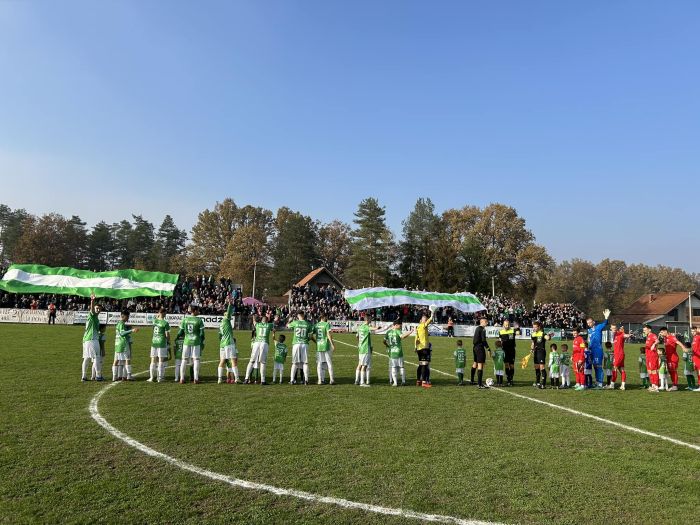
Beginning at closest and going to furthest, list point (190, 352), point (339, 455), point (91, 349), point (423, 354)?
1. point (339, 455)
2. point (91, 349)
3. point (190, 352)
4. point (423, 354)

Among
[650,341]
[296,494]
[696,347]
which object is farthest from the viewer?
[696,347]

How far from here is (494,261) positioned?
7400 cm

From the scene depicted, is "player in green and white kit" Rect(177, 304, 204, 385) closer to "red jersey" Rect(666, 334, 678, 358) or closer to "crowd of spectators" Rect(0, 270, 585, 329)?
"red jersey" Rect(666, 334, 678, 358)

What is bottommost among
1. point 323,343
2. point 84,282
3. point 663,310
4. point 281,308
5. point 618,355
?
point 618,355

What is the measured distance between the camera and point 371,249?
7731 centimetres

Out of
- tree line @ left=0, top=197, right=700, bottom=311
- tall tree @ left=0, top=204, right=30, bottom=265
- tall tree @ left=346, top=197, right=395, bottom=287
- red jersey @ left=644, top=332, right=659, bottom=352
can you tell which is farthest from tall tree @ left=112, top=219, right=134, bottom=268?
red jersey @ left=644, top=332, right=659, bottom=352

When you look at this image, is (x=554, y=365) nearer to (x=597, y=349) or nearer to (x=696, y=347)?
(x=597, y=349)

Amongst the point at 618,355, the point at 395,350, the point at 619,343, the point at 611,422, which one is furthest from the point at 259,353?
the point at 618,355

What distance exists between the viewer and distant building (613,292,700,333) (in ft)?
249

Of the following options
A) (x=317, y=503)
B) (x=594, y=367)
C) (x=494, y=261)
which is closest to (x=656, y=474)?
(x=317, y=503)

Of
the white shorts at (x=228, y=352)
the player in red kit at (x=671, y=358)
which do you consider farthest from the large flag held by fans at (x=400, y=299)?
the white shorts at (x=228, y=352)

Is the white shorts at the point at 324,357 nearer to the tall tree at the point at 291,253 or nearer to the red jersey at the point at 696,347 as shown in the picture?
the red jersey at the point at 696,347

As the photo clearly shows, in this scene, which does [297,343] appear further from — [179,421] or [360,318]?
[360,318]

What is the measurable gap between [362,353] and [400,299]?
32992 mm
